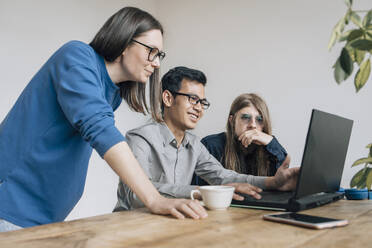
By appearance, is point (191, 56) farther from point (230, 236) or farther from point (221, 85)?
point (230, 236)

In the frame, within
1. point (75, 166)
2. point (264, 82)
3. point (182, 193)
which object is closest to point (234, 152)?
point (264, 82)

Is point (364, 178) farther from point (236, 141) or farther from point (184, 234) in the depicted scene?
point (236, 141)

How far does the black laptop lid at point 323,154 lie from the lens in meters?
1.01

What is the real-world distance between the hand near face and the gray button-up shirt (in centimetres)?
46

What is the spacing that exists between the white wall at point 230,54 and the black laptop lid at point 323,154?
1.48m

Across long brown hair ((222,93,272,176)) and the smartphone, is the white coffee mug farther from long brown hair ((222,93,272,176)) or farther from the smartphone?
long brown hair ((222,93,272,176))

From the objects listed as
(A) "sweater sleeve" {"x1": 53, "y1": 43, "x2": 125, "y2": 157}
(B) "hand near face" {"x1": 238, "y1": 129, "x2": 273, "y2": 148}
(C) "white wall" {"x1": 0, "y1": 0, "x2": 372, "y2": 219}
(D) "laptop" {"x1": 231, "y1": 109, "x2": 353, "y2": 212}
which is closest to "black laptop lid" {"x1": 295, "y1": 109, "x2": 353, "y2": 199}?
(D) "laptop" {"x1": 231, "y1": 109, "x2": 353, "y2": 212}

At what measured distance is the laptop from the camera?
1.02m

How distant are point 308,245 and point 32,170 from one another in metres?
0.83

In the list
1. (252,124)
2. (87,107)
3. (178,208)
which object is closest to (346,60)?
(178,208)

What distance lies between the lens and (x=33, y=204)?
1.10 metres

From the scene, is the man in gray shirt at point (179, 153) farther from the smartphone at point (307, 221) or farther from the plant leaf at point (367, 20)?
the plant leaf at point (367, 20)

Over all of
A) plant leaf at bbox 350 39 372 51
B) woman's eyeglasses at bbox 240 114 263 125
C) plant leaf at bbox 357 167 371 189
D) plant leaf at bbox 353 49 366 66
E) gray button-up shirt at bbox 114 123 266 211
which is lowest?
gray button-up shirt at bbox 114 123 266 211

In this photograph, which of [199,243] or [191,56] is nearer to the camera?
[199,243]
